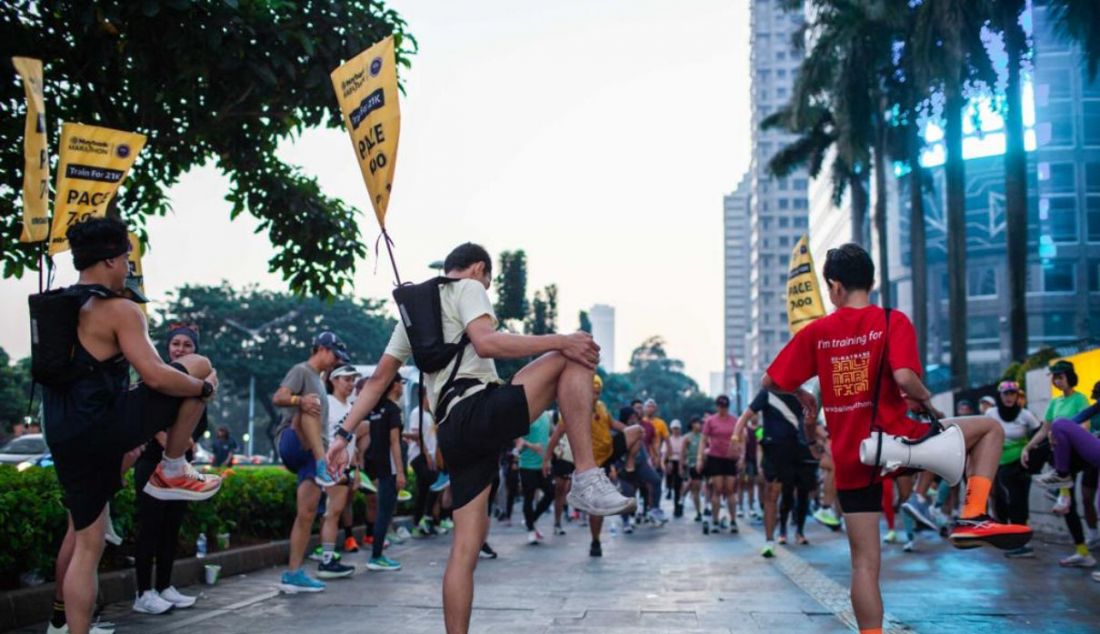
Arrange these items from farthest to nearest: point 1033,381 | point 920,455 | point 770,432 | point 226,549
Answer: point 1033,381, point 770,432, point 226,549, point 920,455

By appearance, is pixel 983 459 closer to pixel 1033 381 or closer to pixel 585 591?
pixel 585 591

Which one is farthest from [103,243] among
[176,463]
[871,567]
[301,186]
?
[301,186]

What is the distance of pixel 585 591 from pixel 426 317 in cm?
431

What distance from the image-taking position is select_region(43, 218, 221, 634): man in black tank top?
506cm

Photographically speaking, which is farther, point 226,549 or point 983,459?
point 226,549

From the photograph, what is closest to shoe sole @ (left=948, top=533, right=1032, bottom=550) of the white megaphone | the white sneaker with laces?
the white megaphone

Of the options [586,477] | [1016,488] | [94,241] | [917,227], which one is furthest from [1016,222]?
[94,241]

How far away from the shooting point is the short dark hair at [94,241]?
5.24 meters

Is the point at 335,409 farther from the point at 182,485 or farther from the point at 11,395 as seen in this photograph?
the point at 11,395

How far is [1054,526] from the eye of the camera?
1480 cm

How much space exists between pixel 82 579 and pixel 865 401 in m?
3.48

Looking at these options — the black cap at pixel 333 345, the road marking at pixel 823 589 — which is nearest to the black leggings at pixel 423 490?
the road marking at pixel 823 589

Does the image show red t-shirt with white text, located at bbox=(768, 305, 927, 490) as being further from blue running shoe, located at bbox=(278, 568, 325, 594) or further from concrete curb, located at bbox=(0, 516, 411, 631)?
blue running shoe, located at bbox=(278, 568, 325, 594)

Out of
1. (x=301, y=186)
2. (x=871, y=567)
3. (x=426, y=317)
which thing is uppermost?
(x=301, y=186)
